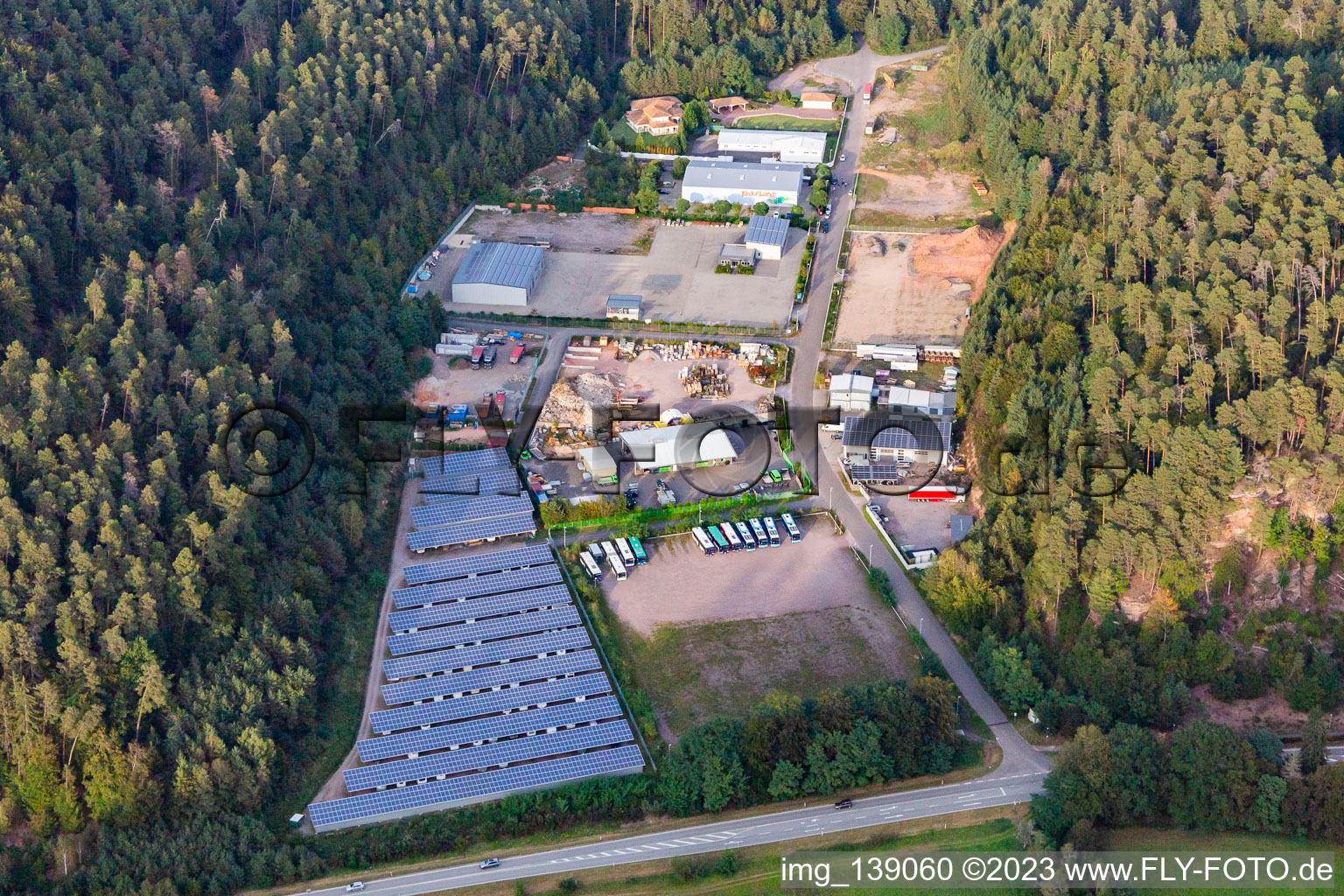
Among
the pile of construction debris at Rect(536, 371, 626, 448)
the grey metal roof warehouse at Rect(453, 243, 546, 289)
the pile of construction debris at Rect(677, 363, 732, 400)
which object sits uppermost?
the grey metal roof warehouse at Rect(453, 243, 546, 289)

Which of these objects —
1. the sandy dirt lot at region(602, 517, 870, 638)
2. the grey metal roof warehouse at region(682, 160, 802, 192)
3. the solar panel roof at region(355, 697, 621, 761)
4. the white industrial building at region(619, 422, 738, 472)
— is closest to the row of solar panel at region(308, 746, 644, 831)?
the solar panel roof at region(355, 697, 621, 761)

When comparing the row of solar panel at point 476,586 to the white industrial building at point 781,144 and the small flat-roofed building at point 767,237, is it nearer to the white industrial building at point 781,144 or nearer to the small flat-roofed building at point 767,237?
the small flat-roofed building at point 767,237

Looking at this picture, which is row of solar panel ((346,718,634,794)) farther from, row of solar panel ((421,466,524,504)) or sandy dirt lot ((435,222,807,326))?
sandy dirt lot ((435,222,807,326))

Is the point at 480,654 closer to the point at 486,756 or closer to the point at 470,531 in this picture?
the point at 486,756

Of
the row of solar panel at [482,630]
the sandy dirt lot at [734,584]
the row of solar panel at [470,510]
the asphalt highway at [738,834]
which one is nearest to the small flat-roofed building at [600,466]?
the row of solar panel at [470,510]

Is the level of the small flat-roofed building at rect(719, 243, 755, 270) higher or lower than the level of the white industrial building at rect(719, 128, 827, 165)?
lower

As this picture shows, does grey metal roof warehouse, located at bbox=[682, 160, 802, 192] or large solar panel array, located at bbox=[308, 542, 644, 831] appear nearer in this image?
large solar panel array, located at bbox=[308, 542, 644, 831]

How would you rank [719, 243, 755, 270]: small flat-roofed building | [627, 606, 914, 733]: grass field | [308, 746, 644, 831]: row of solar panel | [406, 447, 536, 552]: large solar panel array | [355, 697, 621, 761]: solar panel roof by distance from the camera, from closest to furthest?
[308, 746, 644, 831]: row of solar panel → [355, 697, 621, 761]: solar panel roof → [627, 606, 914, 733]: grass field → [406, 447, 536, 552]: large solar panel array → [719, 243, 755, 270]: small flat-roofed building
